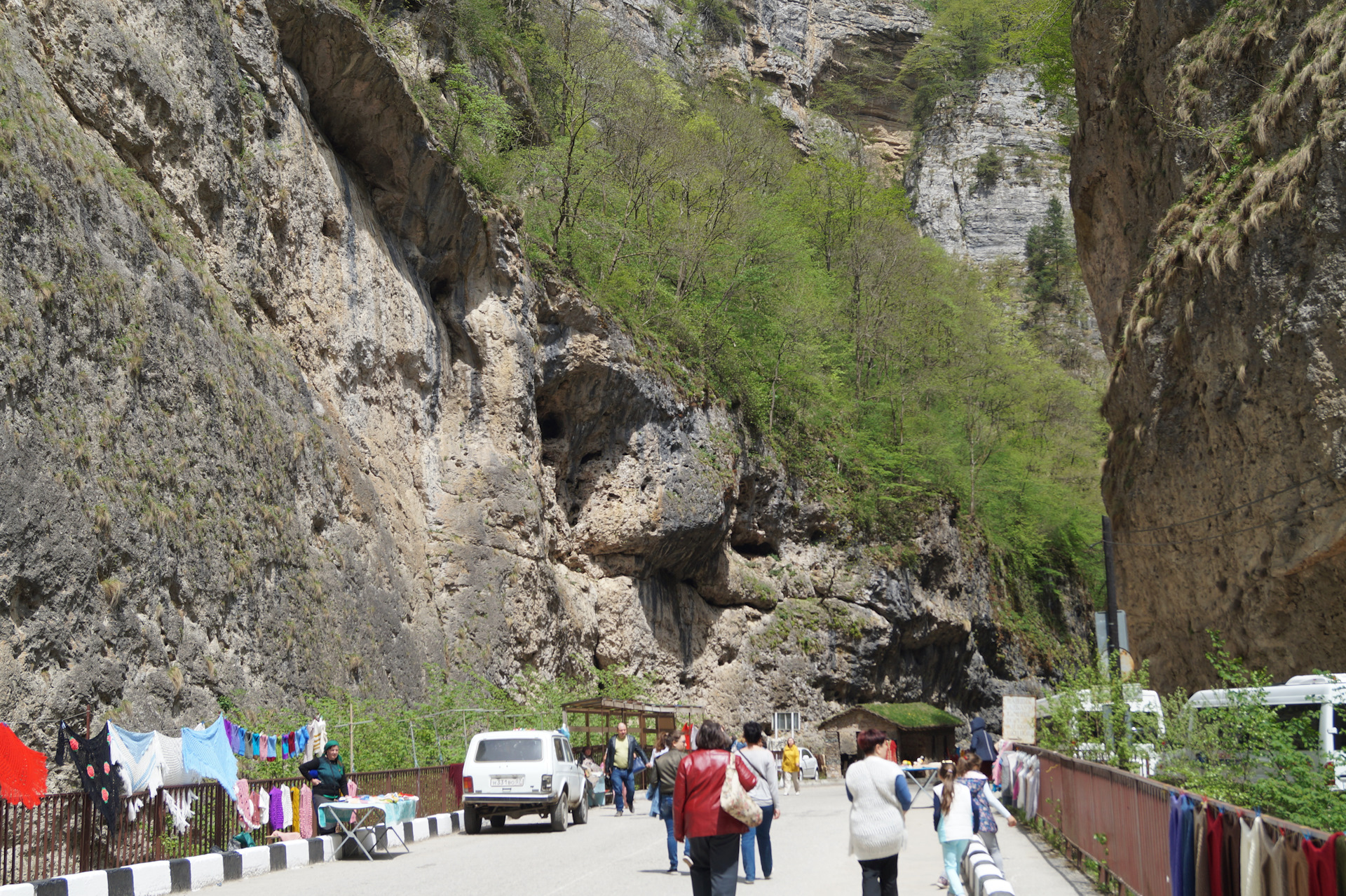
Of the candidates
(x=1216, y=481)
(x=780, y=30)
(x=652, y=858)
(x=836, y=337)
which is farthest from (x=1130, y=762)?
(x=780, y=30)

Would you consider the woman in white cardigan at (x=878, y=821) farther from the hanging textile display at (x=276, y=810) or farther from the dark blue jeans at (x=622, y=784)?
the dark blue jeans at (x=622, y=784)

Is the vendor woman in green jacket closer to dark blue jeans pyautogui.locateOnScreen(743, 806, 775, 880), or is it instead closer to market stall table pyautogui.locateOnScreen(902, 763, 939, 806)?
dark blue jeans pyautogui.locateOnScreen(743, 806, 775, 880)

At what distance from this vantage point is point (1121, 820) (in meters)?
9.03

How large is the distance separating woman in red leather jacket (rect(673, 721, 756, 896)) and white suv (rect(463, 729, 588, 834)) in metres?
9.43

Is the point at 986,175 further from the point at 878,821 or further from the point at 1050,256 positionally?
the point at 878,821

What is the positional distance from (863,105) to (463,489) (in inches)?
2672

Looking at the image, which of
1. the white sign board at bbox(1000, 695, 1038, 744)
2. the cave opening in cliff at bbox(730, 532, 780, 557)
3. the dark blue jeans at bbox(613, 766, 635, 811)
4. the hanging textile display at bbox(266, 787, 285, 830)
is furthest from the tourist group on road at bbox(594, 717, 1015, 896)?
the cave opening in cliff at bbox(730, 532, 780, 557)

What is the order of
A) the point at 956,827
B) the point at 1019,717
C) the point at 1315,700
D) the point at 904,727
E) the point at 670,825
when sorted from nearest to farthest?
the point at 956,827 < the point at 670,825 < the point at 1315,700 < the point at 1019,717 < the point at 904,727

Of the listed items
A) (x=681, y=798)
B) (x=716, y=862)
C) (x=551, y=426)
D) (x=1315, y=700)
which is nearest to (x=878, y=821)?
(x=716, y=862)

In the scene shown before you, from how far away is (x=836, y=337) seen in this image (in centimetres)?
4803

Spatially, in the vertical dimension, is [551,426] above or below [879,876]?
above

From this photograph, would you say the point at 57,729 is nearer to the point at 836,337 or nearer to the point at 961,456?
the point at 836,337

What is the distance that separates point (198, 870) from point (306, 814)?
2.60 m

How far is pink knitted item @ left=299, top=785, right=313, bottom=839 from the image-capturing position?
1372 centimetres
